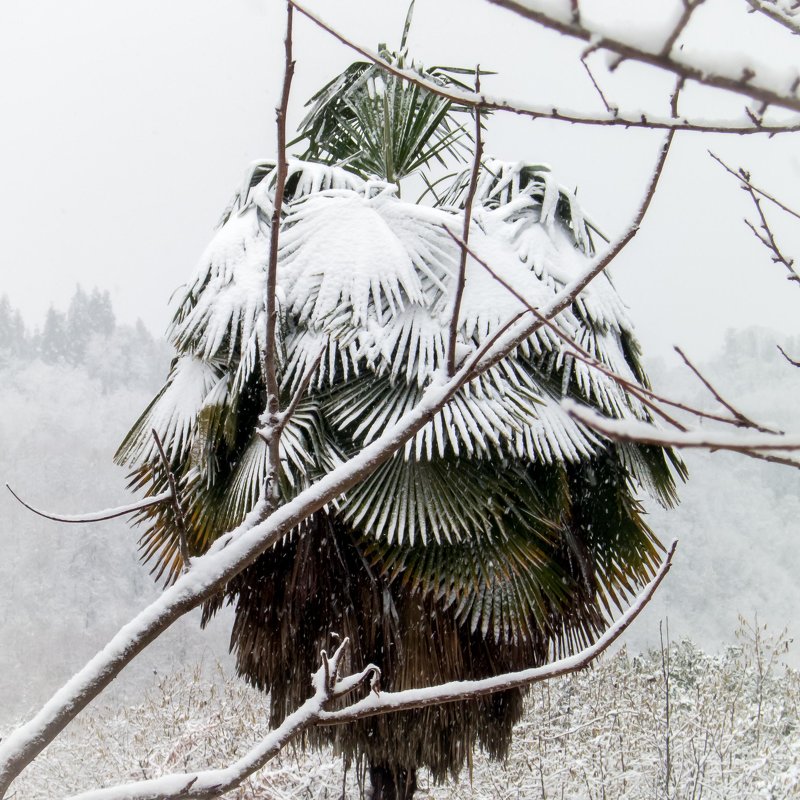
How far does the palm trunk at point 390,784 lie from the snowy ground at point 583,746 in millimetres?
1005

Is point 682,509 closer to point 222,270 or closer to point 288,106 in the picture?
point 222,270

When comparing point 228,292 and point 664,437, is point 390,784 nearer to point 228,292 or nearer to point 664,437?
point 228,292

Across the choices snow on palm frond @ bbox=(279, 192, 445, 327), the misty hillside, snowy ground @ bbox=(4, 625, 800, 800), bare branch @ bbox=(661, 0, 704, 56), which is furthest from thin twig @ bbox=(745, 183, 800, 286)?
the misty hillside

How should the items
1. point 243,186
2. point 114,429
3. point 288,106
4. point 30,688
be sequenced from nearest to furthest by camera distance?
1. point 288,106
2. point 243,186
3. point 30,688
4. point 114,429

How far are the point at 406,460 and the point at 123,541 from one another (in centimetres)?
1303

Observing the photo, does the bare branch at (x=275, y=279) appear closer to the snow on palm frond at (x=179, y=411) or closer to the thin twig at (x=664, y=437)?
the thin twig at (x=664, y=437)

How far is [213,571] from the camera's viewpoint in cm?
81

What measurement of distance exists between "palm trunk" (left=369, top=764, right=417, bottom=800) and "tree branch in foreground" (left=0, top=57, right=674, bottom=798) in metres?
2.58

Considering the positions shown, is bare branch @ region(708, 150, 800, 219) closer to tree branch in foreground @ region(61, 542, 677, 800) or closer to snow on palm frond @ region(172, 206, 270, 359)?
tree branch in foreground @ region(61, 542, 677, 800)

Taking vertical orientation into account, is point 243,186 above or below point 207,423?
above

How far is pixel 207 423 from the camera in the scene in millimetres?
Answer: 2768

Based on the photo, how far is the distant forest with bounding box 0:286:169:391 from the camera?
20.6 m

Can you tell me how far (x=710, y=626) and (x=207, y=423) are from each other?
1062 centimetres

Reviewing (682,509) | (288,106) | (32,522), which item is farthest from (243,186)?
(32,522)
